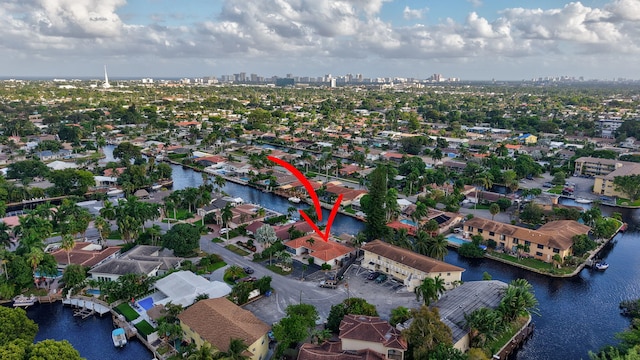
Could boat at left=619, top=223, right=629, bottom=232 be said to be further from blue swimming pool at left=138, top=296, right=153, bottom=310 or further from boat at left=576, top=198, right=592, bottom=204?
blue swimming pool at left=138, top=296, right=153, bottom=310

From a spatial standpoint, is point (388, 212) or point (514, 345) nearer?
point (514, 345)

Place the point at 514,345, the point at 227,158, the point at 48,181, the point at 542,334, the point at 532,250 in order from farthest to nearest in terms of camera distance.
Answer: the point at 227,158 < the point at 48,181 < the point at 532,250 < the point at 542,334 < the point at 514,345

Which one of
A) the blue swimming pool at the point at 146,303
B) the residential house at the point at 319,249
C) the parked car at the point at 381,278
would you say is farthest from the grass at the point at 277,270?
the blue swimming pool at the point at 146,303

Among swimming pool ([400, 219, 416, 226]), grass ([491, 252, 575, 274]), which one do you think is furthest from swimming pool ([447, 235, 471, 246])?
swimming pool ([400, 219, 416, 226])

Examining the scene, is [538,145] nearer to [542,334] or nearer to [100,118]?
[542,334]

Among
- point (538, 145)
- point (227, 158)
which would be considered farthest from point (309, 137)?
point (538, 145)

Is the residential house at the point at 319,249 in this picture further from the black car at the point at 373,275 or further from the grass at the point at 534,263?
the grass at the point at 534,263
